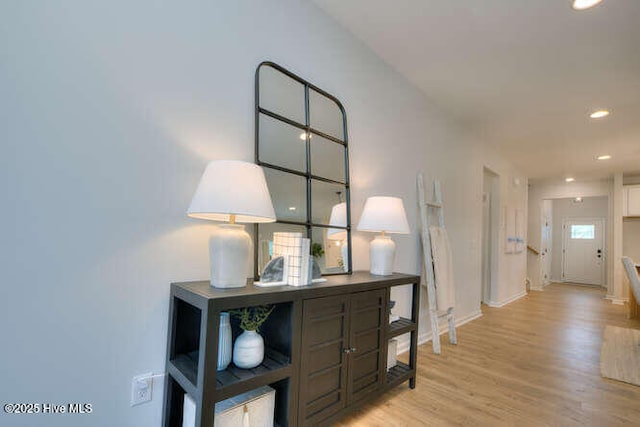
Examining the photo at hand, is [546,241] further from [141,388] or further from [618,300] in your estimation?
[141,388]

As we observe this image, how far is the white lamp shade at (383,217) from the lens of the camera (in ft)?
6.84

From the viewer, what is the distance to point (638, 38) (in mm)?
2152

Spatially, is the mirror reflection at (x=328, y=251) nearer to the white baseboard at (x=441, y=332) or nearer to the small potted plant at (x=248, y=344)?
the small potted plant at (x=248, y=344)

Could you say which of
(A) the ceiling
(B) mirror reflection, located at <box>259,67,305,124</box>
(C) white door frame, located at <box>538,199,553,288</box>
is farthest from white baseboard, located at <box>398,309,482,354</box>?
(C) white door frame, located at <box>538,199,553,288</box>

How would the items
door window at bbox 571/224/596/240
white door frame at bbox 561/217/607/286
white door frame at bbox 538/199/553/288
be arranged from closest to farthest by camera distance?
white door frame at bbox 538/199/553/288
white door frame at bbox 561/217/607/286
door window at bbox 571/224/596/240

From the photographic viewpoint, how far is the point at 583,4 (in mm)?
1852

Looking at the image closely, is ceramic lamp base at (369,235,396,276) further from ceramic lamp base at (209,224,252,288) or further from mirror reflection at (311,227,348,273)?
ceramic lamp base at (209,224,252,288)

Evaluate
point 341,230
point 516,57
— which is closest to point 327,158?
point 341,230

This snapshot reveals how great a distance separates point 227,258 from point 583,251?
9.89 m

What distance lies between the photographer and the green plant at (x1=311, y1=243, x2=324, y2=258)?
1.91 m

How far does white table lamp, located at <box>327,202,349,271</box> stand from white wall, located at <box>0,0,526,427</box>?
738mm

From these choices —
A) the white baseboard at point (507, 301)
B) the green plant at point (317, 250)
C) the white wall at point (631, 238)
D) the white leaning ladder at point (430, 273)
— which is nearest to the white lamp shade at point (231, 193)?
the green plant at point (317, 250)

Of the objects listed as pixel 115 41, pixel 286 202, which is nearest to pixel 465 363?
pixel 286 202

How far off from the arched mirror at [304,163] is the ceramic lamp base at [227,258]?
320mm
